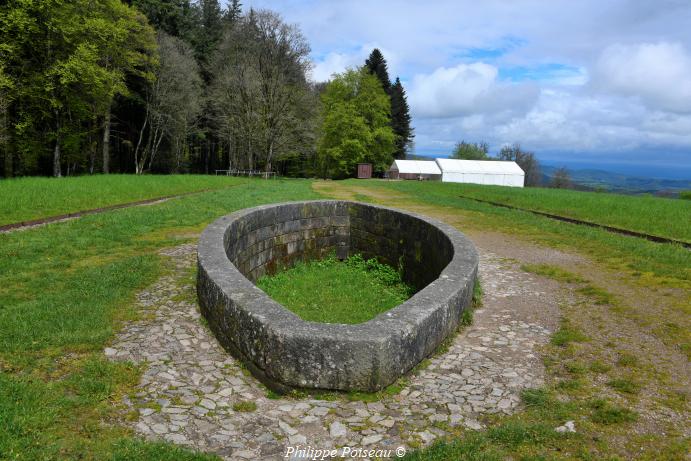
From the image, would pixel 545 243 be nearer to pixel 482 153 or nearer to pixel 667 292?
pixel 667 292

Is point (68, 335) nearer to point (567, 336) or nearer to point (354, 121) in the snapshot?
point (567, 336)

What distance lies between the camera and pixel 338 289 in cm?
838

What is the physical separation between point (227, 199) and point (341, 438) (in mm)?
15813

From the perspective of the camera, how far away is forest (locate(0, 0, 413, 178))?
77.4 feet

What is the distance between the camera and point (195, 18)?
147ft

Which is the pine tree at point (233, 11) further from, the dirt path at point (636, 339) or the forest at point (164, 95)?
the dirt path at point (636, 339)

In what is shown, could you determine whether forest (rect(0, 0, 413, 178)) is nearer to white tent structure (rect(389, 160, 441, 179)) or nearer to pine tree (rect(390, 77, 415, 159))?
white tent structure (rect(389, 160, 441, 179))

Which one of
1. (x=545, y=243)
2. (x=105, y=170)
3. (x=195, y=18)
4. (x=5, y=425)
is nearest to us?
(x=5, y=425)

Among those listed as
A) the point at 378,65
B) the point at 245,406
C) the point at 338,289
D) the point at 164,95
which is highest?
the point at 378,65

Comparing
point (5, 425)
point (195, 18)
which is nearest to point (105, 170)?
point (195, 18)

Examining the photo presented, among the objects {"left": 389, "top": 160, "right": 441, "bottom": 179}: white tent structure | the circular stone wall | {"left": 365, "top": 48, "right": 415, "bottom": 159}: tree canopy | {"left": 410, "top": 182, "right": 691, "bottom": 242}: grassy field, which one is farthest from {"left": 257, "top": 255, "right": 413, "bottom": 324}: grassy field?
{"left": 365, "top": 48, "right": 415, "bottom": 159}: tree canopy

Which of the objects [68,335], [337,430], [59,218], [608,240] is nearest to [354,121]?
[59,218]

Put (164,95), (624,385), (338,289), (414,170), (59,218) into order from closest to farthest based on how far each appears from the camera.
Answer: (624,385) < (338,289) < (59,218) < (164,95) < (414,170)

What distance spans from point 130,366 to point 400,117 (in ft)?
211
